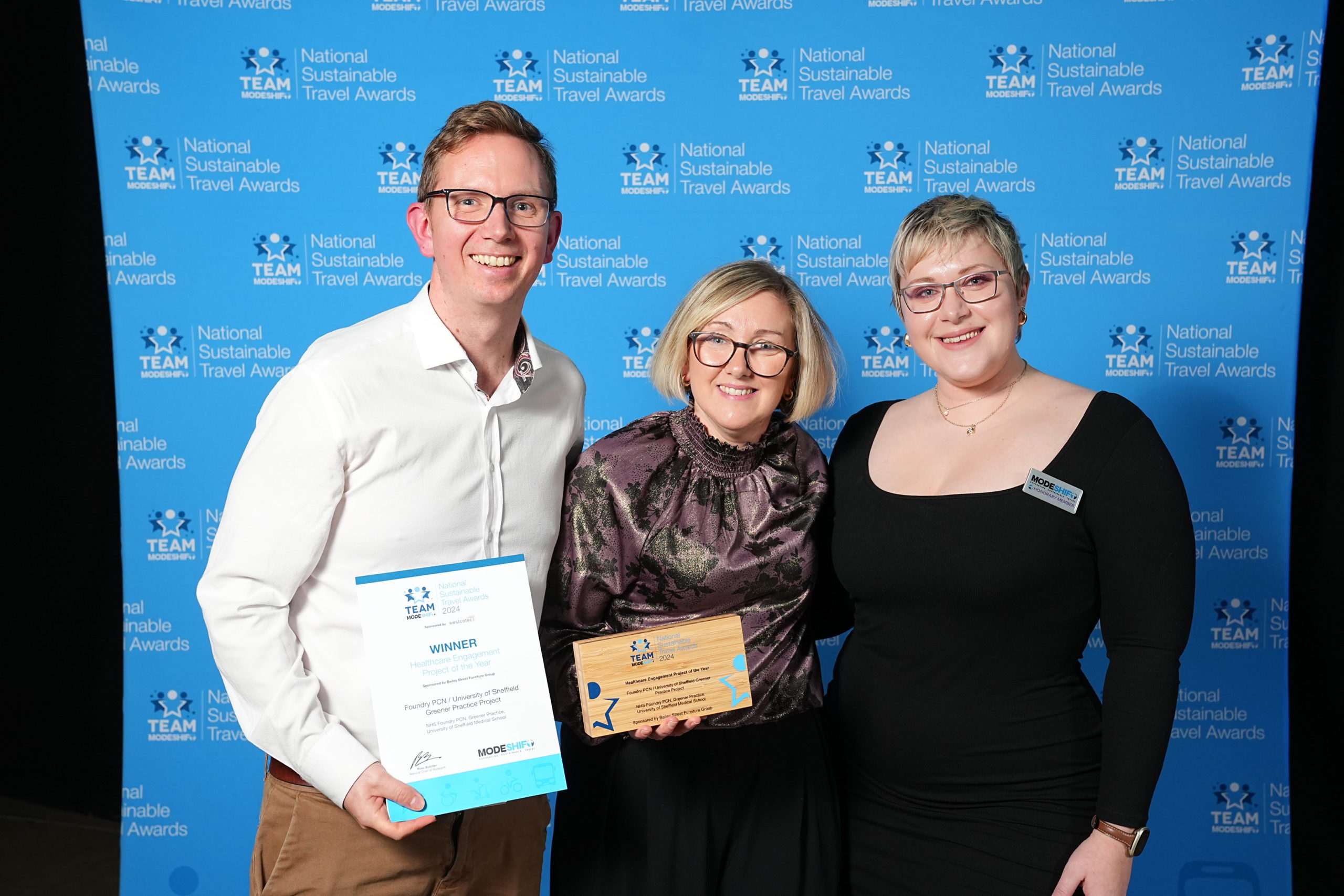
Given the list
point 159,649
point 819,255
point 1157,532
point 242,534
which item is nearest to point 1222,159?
point 819,255

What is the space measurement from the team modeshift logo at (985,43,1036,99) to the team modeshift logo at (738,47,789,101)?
2.20 feet

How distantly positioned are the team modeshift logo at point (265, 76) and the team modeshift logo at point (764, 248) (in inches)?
62.8

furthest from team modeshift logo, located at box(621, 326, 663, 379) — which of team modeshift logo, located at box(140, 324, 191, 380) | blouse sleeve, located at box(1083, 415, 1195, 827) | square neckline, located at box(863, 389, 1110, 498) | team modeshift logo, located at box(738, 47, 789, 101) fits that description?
blouse sleeve, located at box(1083, 415, 1195, 827)

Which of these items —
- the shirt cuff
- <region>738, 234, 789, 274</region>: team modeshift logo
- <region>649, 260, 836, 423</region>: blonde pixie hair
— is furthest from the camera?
<region>738, 234, 789, 274</region>: team modeshift logo

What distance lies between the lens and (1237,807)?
10.1 ft

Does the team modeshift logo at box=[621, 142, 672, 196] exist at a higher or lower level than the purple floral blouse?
higher

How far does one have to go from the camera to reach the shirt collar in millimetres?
1636

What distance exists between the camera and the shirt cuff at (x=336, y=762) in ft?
4.92

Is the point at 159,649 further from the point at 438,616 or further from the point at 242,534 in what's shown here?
the point at 438,616

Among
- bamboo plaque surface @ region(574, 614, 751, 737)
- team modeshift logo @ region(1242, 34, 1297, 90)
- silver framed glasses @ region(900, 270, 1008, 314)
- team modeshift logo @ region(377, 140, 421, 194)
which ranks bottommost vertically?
→ bamboo plaque surface @ region(574, 614, 751, 737)

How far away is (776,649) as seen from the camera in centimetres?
179

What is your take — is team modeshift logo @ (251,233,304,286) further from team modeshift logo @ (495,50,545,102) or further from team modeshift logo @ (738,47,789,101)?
team modeshift logo @ (738,47,789,101)

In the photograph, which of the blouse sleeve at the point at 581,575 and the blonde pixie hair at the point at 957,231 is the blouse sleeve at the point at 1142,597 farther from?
the blouse sleeve at the point at 581,575

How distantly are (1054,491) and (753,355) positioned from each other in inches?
24.5
